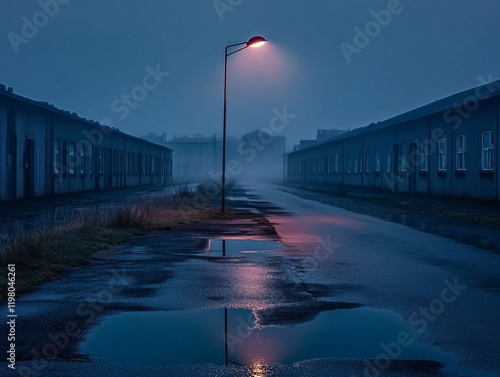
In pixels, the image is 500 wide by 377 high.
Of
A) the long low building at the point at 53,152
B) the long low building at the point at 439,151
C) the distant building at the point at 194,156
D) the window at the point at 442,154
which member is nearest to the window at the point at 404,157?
the long low building at the point at 439,151

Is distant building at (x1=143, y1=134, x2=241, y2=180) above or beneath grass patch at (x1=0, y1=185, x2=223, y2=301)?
above

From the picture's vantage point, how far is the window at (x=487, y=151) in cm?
2952

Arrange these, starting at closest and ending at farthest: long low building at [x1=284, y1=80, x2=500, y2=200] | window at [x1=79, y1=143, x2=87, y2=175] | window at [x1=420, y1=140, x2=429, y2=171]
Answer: long low building at [x1=284, y1=80, x2=500, y2=200] < window at [x1=420, y1=140, x2=429, y2=171] < window at [x1=79, y1=143, x2=87, y2=175]

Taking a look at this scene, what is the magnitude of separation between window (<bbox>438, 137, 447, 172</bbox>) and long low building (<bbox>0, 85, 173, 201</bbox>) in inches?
863

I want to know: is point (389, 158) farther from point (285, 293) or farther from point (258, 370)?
point (258, 370)

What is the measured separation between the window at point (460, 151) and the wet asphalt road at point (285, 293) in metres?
18.7

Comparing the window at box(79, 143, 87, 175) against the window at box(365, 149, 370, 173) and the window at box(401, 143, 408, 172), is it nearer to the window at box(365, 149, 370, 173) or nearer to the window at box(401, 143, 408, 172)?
the window at box(401, 143, 408, 172)

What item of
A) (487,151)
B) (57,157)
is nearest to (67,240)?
(487,151)

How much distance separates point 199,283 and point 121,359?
3.76 m

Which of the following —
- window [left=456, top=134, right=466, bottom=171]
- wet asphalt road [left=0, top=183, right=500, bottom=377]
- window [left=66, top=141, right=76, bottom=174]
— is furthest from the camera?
window [left=66, top=141, right=76, bottom=174]

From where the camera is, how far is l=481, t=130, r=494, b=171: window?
2952 centimetres

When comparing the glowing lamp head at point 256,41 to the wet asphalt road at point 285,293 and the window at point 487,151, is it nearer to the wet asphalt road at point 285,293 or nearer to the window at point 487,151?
the wet asphalt road at point 285,293

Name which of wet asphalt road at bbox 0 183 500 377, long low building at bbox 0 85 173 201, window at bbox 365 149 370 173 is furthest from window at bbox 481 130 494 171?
window at bbox 365 149 370 173

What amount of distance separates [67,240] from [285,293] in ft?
20.1
